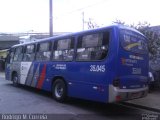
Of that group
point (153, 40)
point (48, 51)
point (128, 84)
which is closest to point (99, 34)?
point (128, 84)

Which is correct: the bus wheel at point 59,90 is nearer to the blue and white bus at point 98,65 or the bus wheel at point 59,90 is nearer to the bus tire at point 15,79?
the blue and white bus at point 98,65

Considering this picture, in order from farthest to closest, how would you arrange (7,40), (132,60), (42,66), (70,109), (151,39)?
(7,40)
(151,39)
(42,66)
(70,109)
(132,60)

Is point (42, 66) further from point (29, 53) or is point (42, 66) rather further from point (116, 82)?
point (116, 82)

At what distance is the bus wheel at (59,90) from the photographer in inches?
419

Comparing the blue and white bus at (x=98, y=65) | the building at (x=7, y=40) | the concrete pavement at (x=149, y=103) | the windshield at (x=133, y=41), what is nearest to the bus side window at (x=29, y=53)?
the blue and white bus at (x=98, y=65)

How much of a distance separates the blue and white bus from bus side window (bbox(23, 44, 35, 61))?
4.87 ft

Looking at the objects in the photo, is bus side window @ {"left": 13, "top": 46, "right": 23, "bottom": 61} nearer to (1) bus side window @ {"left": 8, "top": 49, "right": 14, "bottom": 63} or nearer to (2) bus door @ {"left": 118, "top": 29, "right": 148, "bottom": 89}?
(1) bus side window @ {"left": 8, "top": 49, "right": 14, "bottom": 63}

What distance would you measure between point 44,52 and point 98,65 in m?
4.43

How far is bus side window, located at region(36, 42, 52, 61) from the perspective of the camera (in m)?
12.2

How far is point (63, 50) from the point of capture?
11.0m

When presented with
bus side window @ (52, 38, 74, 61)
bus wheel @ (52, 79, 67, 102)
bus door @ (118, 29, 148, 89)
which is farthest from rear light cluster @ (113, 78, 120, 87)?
bus wheel @ (52, 79, 67, 102)

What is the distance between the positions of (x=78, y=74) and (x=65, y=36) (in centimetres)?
200

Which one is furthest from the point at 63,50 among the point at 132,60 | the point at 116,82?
the point at 116,82

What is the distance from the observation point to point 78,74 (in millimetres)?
9812
